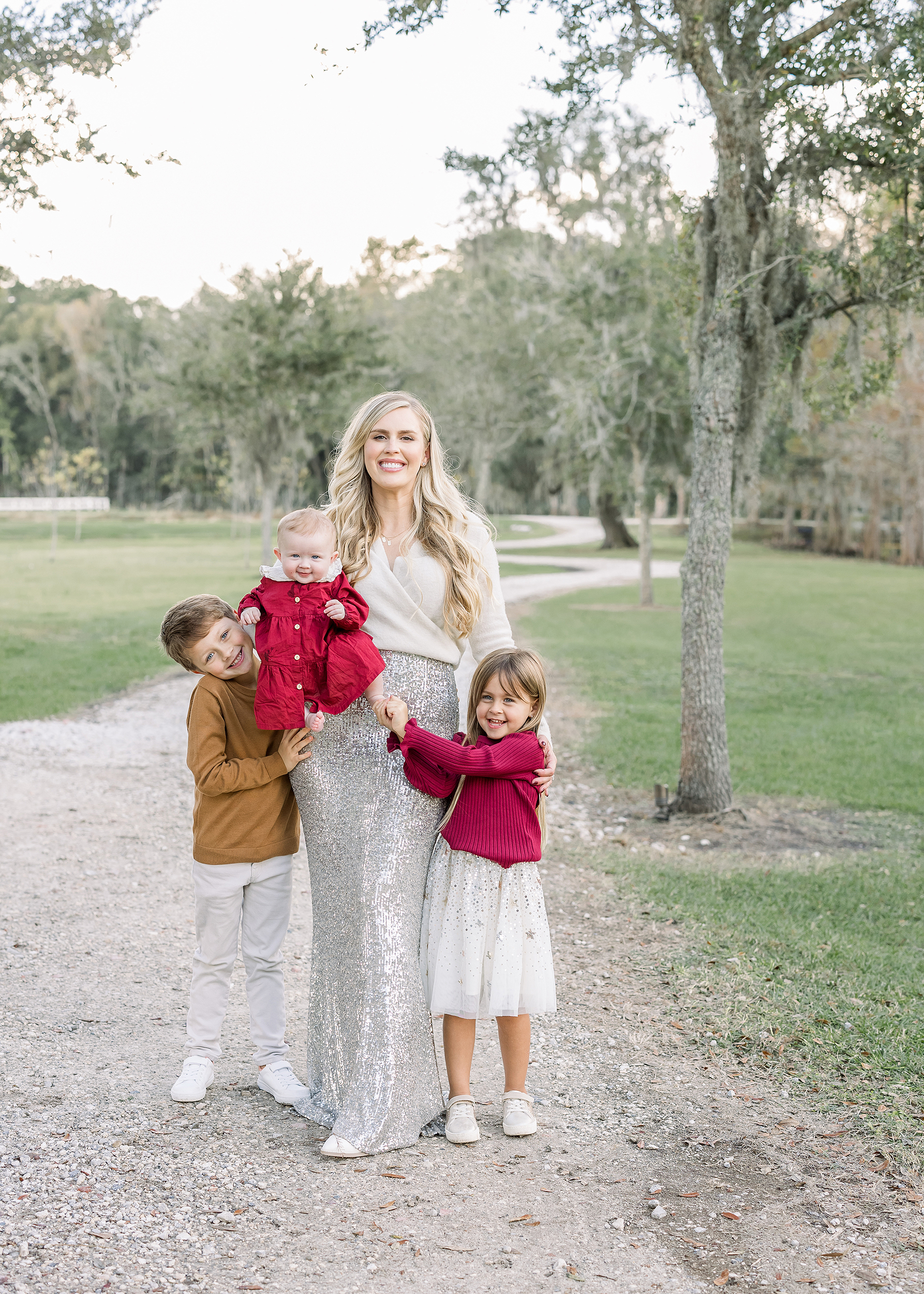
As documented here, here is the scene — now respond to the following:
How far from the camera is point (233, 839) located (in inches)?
135

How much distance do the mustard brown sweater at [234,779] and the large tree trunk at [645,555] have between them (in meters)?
18.0

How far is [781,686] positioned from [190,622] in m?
12.4

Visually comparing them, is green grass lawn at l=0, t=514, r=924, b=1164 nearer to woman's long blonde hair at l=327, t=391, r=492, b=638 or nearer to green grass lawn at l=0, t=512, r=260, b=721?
green grass lawn at l=0, t=512, r=260, b=721

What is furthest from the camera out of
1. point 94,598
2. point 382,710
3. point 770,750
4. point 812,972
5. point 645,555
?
point 645,555

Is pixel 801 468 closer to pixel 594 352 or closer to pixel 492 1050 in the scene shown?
pixel 594 352

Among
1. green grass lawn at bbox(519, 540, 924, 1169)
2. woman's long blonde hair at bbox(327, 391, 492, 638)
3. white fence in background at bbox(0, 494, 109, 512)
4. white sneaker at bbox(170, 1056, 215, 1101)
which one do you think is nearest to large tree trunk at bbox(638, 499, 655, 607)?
green grass lawn at bbox(519, 540, 924, 1169)

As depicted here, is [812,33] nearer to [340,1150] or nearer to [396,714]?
[396,714]

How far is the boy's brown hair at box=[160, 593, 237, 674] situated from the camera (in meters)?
3.28

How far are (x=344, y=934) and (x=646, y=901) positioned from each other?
3.12 m

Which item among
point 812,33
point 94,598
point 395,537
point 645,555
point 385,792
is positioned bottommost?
point 94,598

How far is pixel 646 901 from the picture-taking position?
607cm

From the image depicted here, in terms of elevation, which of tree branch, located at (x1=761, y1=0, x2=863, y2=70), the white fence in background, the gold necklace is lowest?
the gold necklace

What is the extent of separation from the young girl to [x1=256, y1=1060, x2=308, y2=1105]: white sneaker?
1.65 ft

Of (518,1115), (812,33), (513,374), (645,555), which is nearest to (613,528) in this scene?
(513,374)
